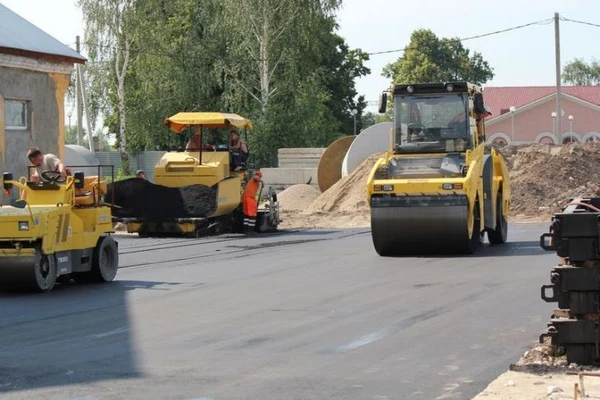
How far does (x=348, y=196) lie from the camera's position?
35875 millimetres

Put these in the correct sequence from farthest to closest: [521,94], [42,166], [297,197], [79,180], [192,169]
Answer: [521,94], [297,197], [192,169], [42,166], [79,180]

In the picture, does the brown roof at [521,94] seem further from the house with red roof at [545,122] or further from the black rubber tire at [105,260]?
the black rubber tire at [105,260]

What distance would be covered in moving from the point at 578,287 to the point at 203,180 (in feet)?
57.6

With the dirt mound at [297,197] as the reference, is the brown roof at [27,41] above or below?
above

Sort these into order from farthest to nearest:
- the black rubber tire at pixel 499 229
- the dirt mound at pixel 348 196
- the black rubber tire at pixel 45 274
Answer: the dirt mound at pixel 348 196 → the black rubber tire at pixel 499 229 → the black rubber tire at pixel 45 274

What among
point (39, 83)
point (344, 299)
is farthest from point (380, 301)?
point (39, 83)

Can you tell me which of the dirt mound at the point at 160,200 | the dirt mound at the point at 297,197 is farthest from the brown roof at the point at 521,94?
the dirt mound at the point at 160,200

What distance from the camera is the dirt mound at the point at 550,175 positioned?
108 ft

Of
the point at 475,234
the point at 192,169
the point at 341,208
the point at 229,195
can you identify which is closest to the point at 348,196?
the point at 341,208

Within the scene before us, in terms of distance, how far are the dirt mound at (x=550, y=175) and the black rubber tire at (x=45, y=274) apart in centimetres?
1910

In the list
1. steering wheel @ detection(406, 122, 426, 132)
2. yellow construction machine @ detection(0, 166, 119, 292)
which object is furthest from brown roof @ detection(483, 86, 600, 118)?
yellow construction machine @ detection(0, 166, 119, 292)

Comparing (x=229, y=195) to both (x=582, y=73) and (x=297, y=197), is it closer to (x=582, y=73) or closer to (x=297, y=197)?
(x=297, y=197)

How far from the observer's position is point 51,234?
14875mm

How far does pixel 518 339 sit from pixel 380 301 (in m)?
3.07
